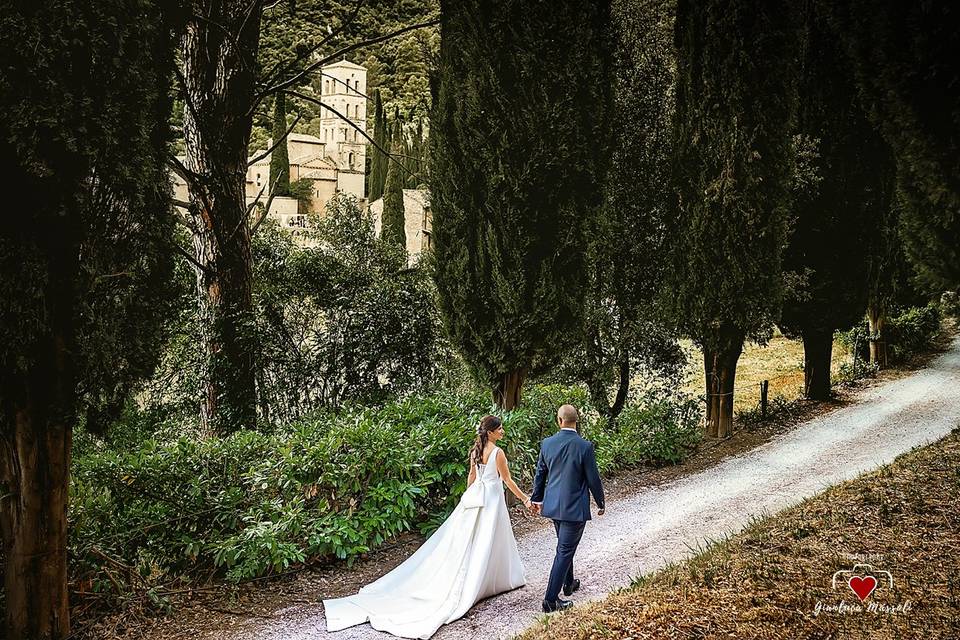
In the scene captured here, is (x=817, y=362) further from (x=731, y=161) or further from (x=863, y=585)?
(x=863, y=585)

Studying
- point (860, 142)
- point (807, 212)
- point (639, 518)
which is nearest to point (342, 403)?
point (639, 518)

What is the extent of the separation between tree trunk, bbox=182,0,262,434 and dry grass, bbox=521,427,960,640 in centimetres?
549

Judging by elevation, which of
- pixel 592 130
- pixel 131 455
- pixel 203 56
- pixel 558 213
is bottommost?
pixel 131 455

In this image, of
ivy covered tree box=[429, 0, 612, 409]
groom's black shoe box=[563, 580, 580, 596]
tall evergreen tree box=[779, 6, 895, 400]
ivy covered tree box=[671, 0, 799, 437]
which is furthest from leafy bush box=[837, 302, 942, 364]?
groom's black shoe box=[563, 580, 580, 596]

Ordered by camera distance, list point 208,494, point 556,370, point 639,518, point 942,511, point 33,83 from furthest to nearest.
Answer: point 556,370 → point 639,518 → point 208,494 → point 942,511 → point 33,83

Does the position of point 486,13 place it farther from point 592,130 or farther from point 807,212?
point 807,212

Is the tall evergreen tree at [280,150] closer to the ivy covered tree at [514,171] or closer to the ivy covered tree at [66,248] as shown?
the ivy covered tree at [514,171]

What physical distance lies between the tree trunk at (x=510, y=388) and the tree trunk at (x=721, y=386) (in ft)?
11.4

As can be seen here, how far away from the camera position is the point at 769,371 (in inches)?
693

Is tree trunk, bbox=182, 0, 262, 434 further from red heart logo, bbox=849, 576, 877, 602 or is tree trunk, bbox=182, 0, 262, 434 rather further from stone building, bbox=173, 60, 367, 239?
stone building, bbox=173, 60, 367, 239

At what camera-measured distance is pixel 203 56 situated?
30.3 feet

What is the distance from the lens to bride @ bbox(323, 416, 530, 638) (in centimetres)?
549

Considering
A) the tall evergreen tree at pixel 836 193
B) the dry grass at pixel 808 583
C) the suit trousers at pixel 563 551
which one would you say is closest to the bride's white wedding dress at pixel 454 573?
the suit trousers at pixel 563 551

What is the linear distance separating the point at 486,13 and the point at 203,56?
364cm
